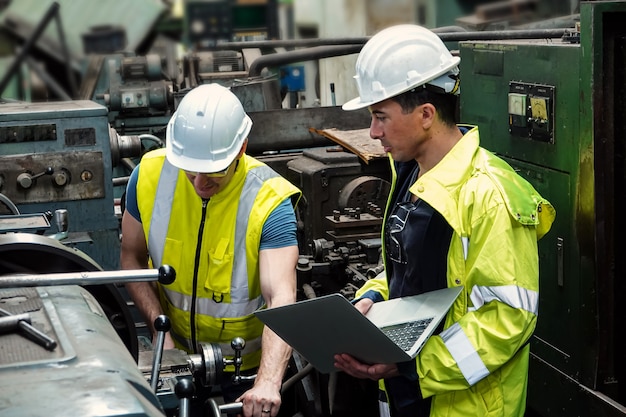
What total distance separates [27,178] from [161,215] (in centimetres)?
78

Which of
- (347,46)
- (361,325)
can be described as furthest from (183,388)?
(347,46)

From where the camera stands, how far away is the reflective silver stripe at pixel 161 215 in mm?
2377

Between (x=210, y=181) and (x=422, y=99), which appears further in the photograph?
(x=210, y=181)

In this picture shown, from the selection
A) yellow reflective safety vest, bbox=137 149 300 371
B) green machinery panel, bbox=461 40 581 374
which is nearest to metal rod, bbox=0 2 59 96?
yellow reflective safety vest, bbox=137 149 300 371

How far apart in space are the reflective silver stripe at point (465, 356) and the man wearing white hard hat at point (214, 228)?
558 millimetres

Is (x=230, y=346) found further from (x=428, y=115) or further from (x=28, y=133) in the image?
(x=28, y=133)

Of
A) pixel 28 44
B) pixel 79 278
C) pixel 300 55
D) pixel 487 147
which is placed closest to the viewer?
pixel 28 44

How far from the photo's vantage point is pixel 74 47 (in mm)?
881

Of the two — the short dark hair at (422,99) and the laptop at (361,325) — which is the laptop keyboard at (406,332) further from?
the short dark hair at (422,99)

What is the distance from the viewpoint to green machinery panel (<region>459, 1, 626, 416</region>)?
2293mm

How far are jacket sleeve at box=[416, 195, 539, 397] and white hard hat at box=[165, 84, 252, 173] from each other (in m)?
0.73

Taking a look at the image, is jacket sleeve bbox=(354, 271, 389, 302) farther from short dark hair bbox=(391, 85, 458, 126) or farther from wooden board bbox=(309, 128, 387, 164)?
wooden board bbox=(309, 128, 387, 164)

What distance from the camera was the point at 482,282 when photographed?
1786mm

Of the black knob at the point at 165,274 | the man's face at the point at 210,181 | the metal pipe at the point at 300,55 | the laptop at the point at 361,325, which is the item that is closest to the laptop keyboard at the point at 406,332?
the laptop at the point at 361,325
